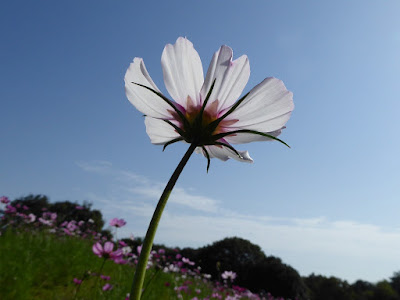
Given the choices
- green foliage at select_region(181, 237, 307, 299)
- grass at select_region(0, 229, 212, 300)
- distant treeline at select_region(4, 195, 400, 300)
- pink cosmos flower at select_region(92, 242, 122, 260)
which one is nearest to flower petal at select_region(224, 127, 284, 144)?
pink cosmos flower at select_region(92, 242, 122, 260)

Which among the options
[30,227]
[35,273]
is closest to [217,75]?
[35,273]

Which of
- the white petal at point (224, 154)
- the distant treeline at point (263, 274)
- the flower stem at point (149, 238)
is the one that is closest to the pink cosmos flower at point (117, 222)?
the white petal at point (224, 154)

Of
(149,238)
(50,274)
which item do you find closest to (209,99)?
(149,238)

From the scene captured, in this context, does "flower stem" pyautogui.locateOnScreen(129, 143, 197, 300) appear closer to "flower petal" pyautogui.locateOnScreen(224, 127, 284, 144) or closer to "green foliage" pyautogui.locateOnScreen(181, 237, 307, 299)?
"flower petal" pyautogui.locateOnScreen(224, 127, 284, 144)

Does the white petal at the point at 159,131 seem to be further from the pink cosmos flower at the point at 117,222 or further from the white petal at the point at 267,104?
the pink cosmos flower at the point at 117,222

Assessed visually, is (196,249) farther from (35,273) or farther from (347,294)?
(35,273)
